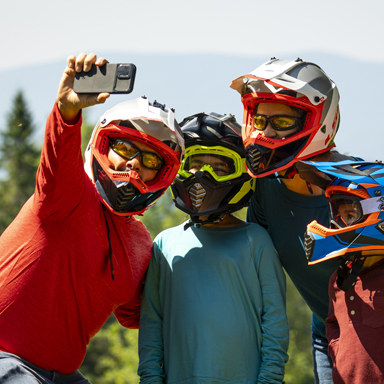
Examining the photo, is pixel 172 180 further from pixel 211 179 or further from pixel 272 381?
pixel 272 381

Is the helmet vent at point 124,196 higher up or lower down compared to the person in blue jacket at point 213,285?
higher up

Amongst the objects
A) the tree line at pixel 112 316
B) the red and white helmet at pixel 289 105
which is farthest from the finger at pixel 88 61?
the tree line at pixel 112 316

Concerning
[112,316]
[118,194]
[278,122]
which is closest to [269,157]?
[278,122]

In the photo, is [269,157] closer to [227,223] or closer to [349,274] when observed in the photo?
[227,223]

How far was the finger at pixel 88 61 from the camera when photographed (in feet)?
14.4

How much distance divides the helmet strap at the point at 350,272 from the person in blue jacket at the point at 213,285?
2.21 feet

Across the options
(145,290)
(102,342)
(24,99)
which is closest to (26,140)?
(24,99)

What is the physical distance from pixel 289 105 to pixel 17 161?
137 ft

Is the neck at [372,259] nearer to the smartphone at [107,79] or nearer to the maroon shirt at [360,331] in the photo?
the maroon shirt at [360,331]

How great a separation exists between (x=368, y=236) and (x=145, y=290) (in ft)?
6.95

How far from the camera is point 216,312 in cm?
536

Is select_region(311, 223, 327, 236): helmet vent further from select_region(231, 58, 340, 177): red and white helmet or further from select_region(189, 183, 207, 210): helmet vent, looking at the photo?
select_region(189, 183, 207, 210): helmet vent

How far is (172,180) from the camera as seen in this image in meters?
5.43

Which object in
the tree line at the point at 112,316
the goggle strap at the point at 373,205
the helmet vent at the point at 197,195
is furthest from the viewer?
the tree line at the point at 112,316
